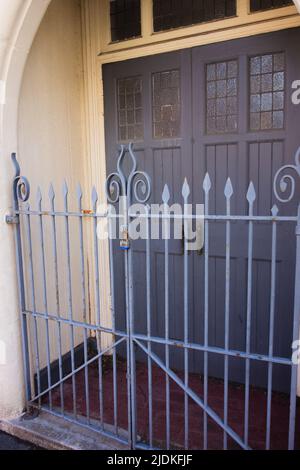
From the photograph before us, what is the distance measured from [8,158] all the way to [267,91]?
6.54 ft

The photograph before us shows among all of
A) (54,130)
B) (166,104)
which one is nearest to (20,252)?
(54,130)

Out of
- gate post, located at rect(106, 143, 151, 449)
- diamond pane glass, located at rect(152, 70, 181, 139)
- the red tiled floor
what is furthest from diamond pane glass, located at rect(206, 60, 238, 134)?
the red tiled floor

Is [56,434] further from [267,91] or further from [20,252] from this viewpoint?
[267,91]

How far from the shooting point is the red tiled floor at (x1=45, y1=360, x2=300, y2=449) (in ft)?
8.80

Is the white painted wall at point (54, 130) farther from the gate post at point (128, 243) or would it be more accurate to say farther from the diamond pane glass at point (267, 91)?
the diamond pane glass at point (267, 91)

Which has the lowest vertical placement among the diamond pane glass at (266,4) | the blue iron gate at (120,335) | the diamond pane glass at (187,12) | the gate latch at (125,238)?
the blue iron gate at (120,335)

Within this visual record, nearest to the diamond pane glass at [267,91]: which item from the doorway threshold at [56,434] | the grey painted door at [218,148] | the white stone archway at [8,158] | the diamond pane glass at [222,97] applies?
the grey painted door at [218,148]

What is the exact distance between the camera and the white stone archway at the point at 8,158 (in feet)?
8.39

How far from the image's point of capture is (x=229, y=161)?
122 inches

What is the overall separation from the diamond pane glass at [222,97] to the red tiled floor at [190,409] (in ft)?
7.16

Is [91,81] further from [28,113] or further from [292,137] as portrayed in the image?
[292,137]

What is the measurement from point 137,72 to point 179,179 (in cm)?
101

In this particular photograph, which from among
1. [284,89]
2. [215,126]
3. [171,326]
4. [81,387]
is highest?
[284,89]
